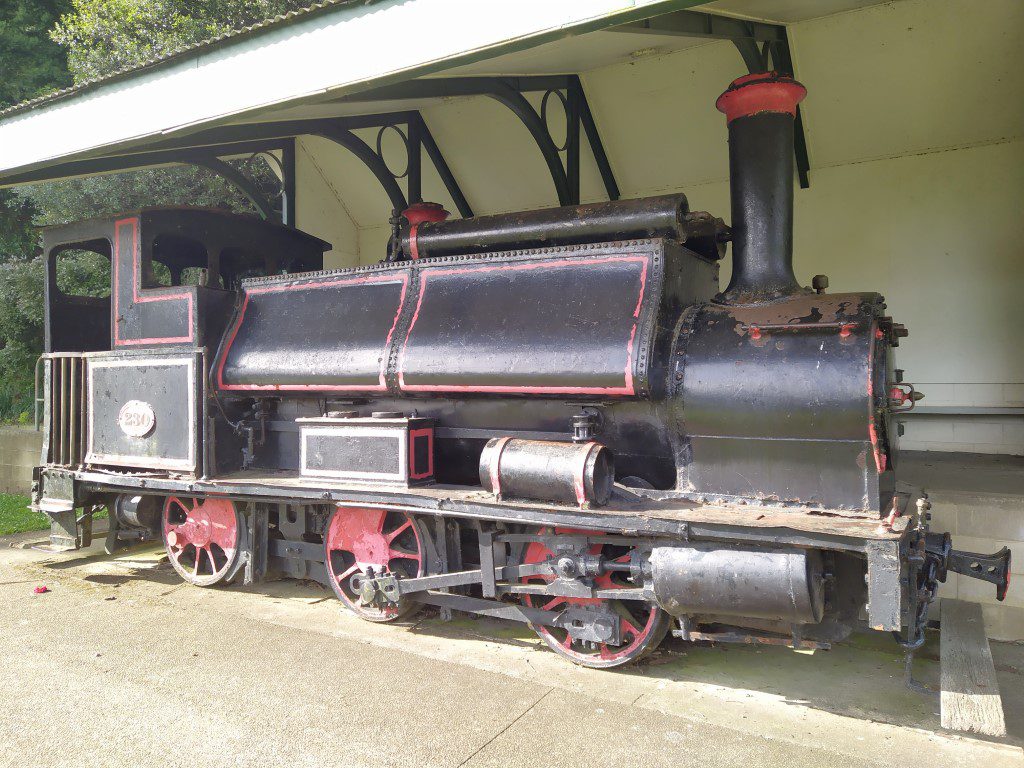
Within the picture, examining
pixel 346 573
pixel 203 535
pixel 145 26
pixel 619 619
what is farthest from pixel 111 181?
pixel 619 619

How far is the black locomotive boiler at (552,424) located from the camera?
3059 mm

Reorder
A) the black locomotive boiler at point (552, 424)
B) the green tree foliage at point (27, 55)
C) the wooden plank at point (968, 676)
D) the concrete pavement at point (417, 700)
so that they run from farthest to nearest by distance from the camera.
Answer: the green tree foliage at point (27, 55) < the black locomotive boiler at point (552, 424) < the concrete pavement at point (417, 700) < the wooden plank at point (968, 676)

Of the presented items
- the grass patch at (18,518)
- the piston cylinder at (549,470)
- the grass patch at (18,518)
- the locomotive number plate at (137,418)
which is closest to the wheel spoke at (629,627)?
the piston cylinder at (549,470)

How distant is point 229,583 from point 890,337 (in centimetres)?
447

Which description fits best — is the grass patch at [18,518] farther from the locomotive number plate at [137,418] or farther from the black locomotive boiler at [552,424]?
the black locomotive boiler at [552,424]

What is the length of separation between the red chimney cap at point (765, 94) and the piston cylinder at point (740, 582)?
223 centimetres

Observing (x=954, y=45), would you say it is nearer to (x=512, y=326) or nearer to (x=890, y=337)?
(x=890, y=337)

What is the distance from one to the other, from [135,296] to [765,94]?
13.8 ft

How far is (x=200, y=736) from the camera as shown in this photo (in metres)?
2.96

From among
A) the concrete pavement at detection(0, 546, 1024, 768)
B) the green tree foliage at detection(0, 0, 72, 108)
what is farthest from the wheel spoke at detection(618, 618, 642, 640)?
the green tree foliage at detection(0, 0, 72, 108)

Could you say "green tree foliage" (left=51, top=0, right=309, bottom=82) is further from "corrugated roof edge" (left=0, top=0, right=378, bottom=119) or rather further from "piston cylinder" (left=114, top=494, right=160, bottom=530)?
"piston cylinder" (left=114, top=494, right=160, bottom=530)

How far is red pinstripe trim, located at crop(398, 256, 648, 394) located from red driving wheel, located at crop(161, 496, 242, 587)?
1815mm

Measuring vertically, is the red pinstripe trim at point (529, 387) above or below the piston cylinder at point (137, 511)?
above

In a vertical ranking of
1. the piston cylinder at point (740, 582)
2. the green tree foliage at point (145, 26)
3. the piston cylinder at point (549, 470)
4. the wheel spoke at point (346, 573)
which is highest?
the green tree foliage at point (145, 26)
